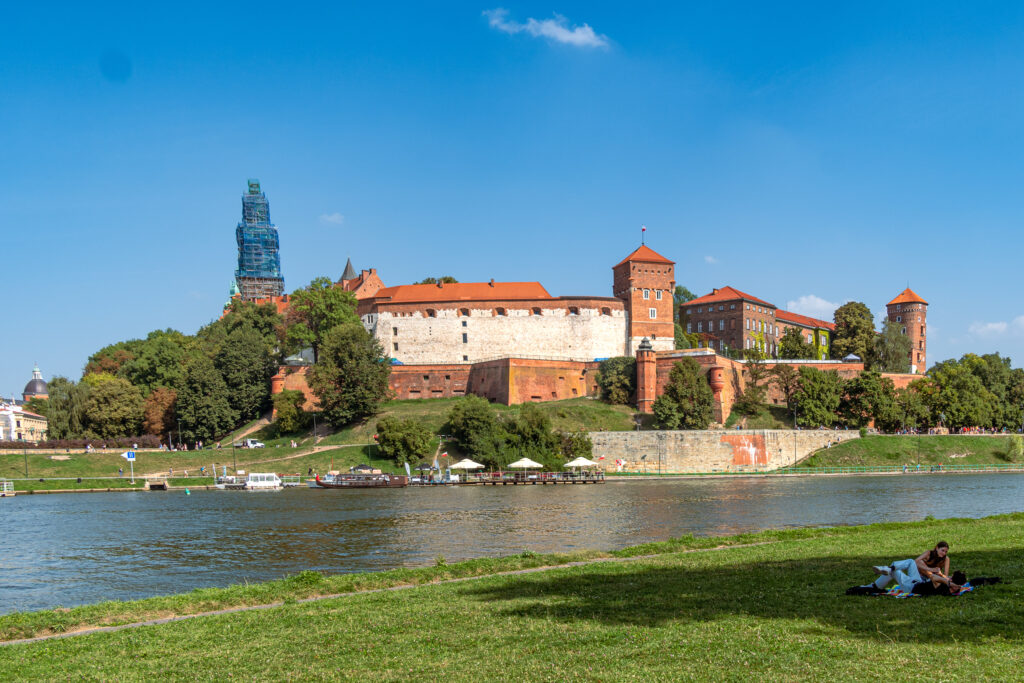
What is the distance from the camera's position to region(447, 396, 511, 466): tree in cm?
5041

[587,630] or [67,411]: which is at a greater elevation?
[67,411]

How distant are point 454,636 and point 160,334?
276 ft

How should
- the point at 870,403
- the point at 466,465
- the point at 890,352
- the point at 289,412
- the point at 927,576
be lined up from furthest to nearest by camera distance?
the point at 890,352
the point at 289,412
the point at 870,403
the point at 466,465
the point at 927,576

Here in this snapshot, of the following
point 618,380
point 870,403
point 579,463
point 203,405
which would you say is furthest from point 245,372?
point 870,403

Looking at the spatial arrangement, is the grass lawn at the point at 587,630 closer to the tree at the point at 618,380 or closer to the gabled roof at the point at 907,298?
the tree at the point at 618,380

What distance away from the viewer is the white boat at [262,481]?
153ft

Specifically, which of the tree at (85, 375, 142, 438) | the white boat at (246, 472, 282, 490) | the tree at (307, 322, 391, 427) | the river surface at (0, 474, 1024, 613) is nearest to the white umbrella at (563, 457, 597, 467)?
the river surface at (0, 474, 1024, 613)

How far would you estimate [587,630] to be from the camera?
8664 millimetres

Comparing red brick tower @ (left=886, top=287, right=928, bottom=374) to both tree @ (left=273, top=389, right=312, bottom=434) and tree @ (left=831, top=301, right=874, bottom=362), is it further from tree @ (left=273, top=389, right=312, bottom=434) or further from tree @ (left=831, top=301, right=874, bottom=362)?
tree @ (left=273, top=389, right=312, bottom=434)

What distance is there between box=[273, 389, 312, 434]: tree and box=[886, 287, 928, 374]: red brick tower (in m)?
65.2

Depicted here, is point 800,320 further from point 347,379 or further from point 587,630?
point 587,630

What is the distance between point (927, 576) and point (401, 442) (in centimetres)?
4337

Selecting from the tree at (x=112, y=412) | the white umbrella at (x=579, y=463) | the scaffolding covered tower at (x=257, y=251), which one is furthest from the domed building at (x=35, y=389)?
the white umbrella at (x=579, y=463)

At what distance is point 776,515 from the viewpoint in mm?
29000
